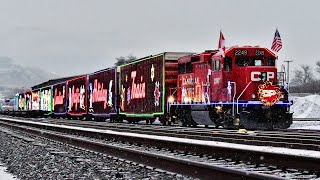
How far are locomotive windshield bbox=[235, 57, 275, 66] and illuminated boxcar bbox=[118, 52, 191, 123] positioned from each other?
17.8 ft

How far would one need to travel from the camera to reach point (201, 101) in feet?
71.1

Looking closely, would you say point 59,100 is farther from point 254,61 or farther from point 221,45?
point 254,61

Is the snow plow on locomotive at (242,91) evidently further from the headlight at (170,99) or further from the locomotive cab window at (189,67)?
the headlight at (170,99)

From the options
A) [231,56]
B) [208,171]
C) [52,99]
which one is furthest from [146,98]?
[52,99]

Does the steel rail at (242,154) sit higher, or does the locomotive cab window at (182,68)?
the locomotive cab window at (182,68)

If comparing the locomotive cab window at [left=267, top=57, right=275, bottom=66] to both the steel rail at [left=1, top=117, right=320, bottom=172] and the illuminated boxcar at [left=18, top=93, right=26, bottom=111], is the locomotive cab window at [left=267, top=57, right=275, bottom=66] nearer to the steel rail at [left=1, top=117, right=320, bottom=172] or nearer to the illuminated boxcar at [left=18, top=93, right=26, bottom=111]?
the steel rail at [left=1, top=117, right=320, bottom=172]

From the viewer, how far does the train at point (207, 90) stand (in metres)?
19.6

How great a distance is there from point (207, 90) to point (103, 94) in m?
15.5

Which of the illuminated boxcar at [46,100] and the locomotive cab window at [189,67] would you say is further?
the illuminated boxcar at [46,100]

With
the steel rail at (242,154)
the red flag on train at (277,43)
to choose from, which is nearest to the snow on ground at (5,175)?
the steel rail at (242,154)

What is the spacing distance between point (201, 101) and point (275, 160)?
44.7 ft

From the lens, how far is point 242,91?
65.8 feet

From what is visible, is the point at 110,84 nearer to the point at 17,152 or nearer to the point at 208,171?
the point at 17,152

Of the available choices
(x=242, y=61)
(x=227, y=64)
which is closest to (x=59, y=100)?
(x=227, y=64)
